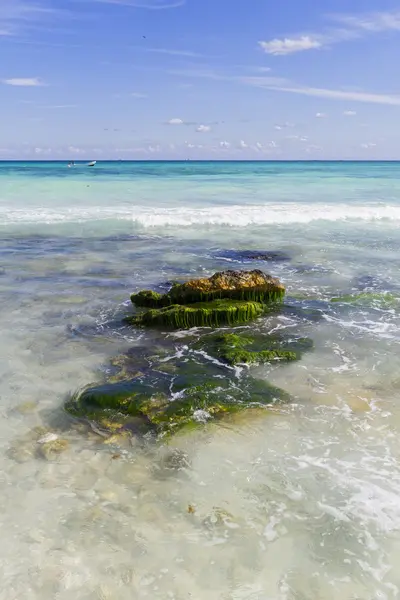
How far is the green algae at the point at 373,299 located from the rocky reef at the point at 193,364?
156 cm

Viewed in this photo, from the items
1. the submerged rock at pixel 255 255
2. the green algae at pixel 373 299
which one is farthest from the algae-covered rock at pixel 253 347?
the submerged rock at pixel 255 255

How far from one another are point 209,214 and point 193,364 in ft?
64.1

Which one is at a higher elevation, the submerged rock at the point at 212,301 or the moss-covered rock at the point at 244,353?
the submerged rock at the point at 212,301

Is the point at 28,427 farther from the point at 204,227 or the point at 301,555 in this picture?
the point at 204,227

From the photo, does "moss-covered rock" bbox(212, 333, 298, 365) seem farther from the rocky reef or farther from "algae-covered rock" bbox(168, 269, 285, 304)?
"algae-covered rock" bbox(168, 269, 285, 304)

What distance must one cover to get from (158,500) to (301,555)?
141 cm

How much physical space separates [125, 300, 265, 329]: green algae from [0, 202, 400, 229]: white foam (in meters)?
14.1

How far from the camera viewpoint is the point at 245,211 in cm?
2809

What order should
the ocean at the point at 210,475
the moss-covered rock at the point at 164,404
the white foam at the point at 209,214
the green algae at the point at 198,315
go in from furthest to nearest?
1. the white foam at the point at 209,214
2. the green algae at the point at 198,315
3. the moss-covered rock at the point at 164,404
4. the ocean at the point at 210,475

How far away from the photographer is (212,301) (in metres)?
10.4

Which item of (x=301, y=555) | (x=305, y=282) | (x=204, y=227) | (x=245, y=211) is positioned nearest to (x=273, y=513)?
(x=301, y=555)

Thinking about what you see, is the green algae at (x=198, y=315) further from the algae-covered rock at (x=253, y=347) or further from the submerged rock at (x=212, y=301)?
the algae-covered rock at (x=253, y=347)

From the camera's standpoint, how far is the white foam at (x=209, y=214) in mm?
24812

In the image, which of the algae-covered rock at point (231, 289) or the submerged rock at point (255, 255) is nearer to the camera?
the algae-covered rock at point (231, 289)
